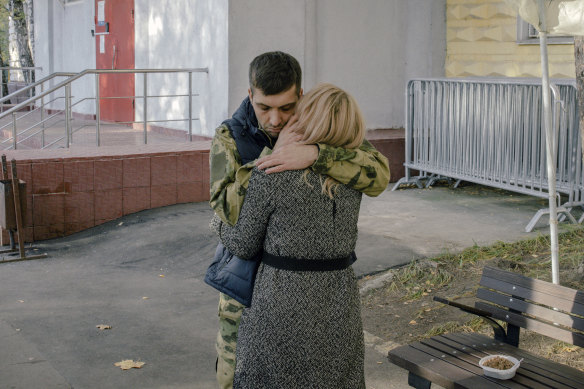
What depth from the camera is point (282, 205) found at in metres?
2.67

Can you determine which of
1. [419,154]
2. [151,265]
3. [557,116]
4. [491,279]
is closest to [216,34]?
[419,154]

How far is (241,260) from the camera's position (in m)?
2.86

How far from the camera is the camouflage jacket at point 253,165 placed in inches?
106

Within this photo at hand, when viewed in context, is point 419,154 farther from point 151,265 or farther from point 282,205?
point 282,205

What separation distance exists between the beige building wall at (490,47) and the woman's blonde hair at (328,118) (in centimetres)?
793

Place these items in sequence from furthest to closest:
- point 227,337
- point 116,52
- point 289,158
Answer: point 116,52
point 227,337
point 289,158

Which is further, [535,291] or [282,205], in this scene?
[535,291]

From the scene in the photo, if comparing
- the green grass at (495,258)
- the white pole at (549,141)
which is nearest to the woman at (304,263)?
the white pole at (549,141)

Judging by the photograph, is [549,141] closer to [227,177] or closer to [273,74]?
[273,74]

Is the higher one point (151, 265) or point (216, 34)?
point (216, 34)

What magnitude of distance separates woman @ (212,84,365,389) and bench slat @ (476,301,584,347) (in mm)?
1359

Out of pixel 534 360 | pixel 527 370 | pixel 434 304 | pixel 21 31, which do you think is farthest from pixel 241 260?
pixel 21 31

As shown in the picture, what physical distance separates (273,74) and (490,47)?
8.82m

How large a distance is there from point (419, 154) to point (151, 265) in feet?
15.1
